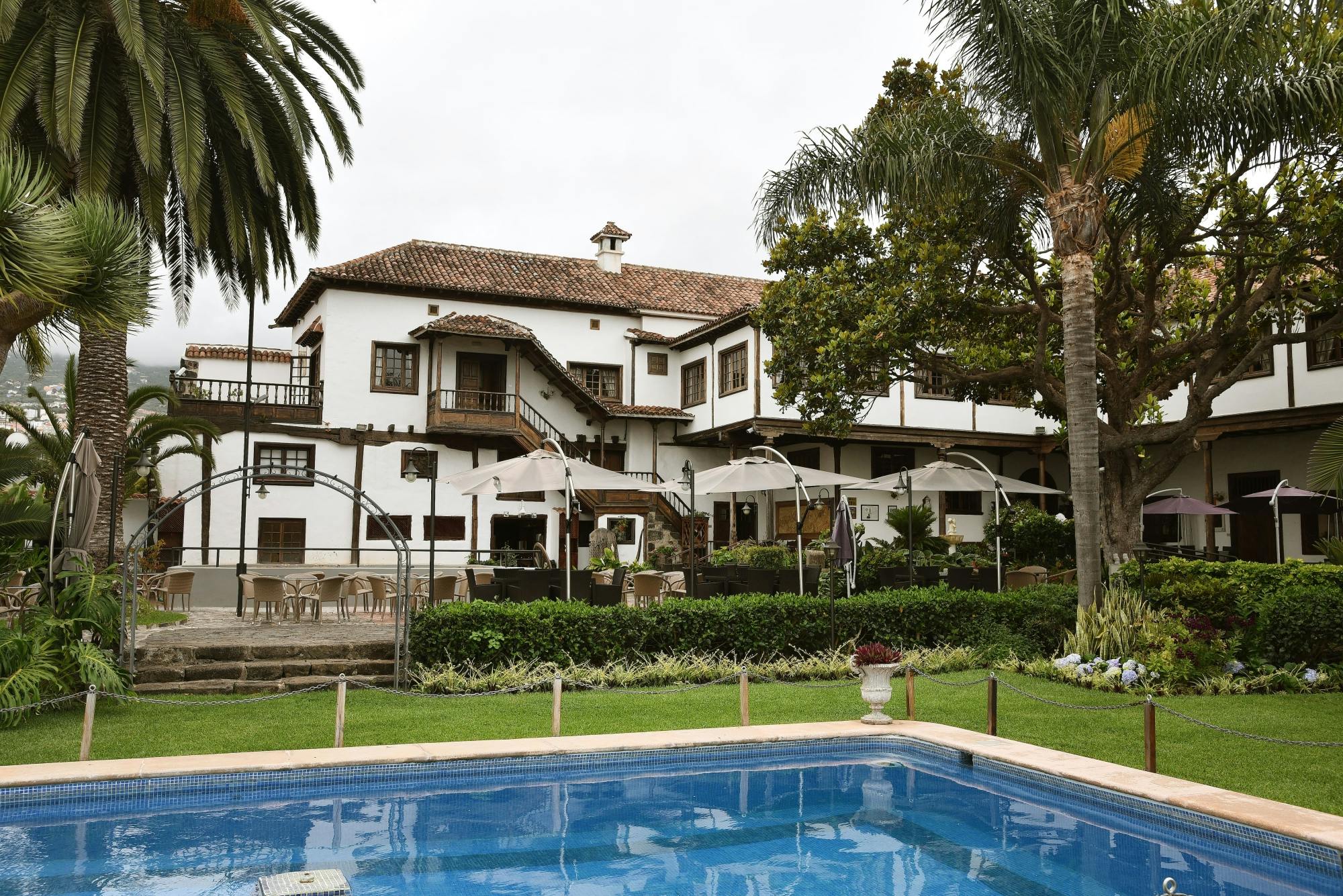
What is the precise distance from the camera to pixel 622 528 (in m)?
28.1

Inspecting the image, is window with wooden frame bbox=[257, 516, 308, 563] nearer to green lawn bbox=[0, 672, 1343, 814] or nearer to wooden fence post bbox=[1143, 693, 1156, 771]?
green lawn bbox=[0, 672, 1343, 814]

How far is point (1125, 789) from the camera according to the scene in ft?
23.1

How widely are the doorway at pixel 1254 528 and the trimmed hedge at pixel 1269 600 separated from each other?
12.8m

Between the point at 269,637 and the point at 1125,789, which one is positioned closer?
the point at 1125,789

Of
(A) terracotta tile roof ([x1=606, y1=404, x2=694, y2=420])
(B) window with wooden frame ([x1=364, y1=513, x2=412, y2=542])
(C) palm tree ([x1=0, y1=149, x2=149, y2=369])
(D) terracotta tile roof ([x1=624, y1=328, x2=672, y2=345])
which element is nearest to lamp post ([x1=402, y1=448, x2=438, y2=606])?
(B) window with wooden frame ([x1=364, y1=513, x2=412, y2=542])

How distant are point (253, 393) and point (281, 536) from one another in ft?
13.9

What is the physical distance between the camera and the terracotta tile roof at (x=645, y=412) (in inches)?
1140

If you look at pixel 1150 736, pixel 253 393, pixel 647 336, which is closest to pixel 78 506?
pixel 1150 736

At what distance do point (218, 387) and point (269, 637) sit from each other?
1467 cm

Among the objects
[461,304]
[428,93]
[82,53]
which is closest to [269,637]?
[82,53]

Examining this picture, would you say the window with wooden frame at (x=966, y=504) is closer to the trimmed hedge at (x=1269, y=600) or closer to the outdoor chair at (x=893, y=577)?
the outdoor chair at (x=893, y=577)

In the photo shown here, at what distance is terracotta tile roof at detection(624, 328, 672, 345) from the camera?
99.8ft

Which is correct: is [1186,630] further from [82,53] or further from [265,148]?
[82,53]

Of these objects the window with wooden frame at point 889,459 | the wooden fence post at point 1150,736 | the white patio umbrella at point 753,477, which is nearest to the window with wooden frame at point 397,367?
the white patio umbrella at point 753,477
